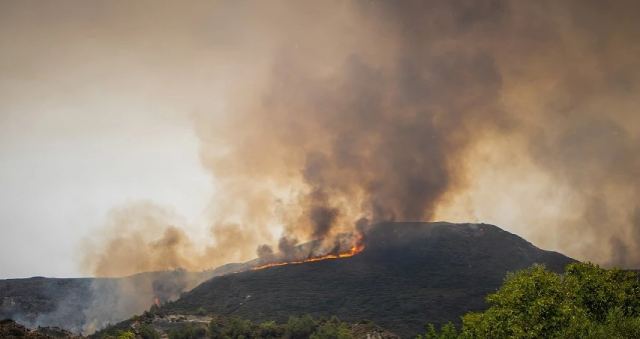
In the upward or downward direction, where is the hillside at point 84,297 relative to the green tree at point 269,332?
upward

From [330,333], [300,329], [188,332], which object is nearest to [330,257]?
[300,329]

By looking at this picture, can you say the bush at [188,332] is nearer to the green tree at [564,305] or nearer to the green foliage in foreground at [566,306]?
the green foliage in foreground at [566,306]

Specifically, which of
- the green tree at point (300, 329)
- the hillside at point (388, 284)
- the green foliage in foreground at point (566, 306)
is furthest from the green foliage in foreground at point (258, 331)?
the green foliage in foreground at point (566, 306)

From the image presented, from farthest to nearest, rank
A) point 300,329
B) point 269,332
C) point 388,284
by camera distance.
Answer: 1. point 388,284
2. point 300,329
3. point 269,332

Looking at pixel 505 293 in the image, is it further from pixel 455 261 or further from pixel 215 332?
pixel 455 261

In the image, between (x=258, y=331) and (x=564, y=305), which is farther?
(x=258, y=331)

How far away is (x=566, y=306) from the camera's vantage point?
3656 centimetres

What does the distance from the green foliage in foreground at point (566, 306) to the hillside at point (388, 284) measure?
84.3 meters

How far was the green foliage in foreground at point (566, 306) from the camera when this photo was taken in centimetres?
3544

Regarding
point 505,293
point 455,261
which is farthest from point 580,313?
point 455,261

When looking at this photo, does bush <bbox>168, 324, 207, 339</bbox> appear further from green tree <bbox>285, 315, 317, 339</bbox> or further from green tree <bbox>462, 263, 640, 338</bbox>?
green tree <bbox>462, 263, 640, 338</bbox>

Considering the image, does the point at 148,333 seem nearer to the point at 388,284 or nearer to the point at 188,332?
the point at 188,332

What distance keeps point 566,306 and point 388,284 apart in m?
129

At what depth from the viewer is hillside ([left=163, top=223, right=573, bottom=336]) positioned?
456ft
